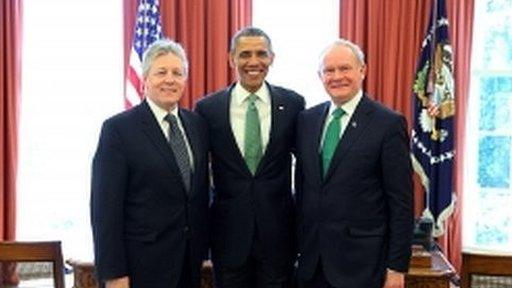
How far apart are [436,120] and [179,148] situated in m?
2.48

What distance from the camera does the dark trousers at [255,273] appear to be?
251 centimetres

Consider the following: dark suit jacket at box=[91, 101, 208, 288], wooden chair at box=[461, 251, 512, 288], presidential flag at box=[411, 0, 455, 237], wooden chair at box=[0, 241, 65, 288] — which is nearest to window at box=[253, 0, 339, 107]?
presidential flag at box=[411, 0, 455, 237]

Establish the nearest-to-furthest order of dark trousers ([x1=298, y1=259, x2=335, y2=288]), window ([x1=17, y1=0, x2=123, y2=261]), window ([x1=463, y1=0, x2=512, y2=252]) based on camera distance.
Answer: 1. dark trousers ([x1=298, y1=259, x2=335, y2=288])
2. window ([x1=17, y1=0, x2=123, y2=261])
3. window ([x1=463, y1=0, x2=512, y2=252])

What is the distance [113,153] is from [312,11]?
284 centimetres

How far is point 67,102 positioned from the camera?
4.58 m

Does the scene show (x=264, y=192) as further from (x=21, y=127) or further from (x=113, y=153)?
(x=21, y=127)

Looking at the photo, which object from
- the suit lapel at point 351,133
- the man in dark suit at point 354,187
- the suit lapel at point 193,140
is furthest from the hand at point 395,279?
the suit lapel at point 193,140

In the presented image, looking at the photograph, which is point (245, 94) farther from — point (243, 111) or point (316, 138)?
point (316, 138)

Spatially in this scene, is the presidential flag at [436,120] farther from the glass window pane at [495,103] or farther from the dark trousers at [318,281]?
the dark trousers at [318,281]

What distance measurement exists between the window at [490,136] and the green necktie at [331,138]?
2.54 meters

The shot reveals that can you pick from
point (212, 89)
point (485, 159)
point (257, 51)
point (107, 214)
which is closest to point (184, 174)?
point (107, 214)

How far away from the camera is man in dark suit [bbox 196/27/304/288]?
8.18 ft

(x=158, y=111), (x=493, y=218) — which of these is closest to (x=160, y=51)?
(x=158, y=111)

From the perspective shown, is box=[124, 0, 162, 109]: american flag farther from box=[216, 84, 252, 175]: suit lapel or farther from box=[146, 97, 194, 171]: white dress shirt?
box=[146, 97, 194, 171]: white dress shirt
